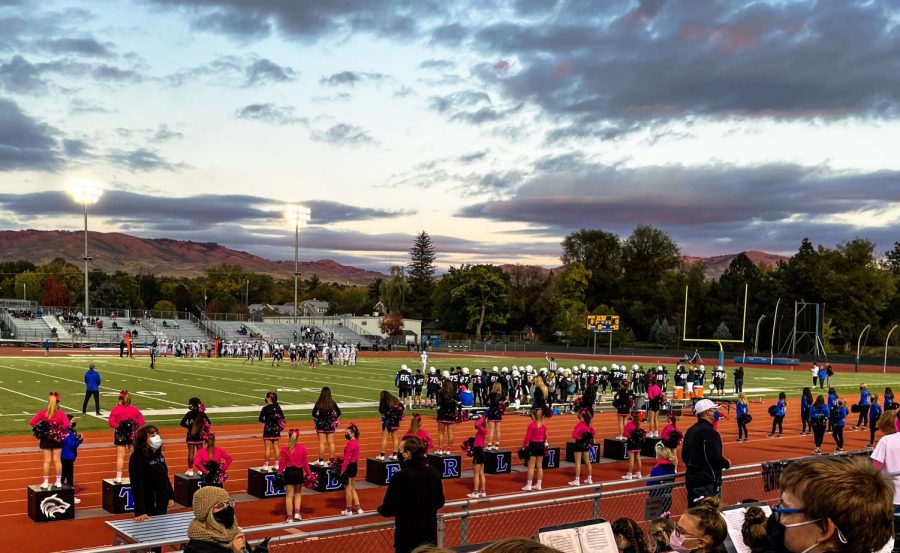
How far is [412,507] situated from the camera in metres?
6.32

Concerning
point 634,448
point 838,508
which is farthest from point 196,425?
point 838,508

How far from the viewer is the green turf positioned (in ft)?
80.7

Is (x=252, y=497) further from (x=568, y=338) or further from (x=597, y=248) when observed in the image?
(x=597, y=248)

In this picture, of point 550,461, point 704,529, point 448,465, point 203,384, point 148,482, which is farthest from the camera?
point 203,384

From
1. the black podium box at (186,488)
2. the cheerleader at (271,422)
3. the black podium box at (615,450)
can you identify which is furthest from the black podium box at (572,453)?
the black podium box at (186,488)

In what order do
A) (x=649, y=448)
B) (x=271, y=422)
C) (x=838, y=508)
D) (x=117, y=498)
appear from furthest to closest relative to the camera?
(x=649, y=448) → (x=271, y=422) → (x=117, y=498) → (x=838, y=508)

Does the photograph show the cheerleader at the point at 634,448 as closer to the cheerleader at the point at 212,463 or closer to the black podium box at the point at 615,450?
the black podium box at the point at 615,450

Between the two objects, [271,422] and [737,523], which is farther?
[271,422]

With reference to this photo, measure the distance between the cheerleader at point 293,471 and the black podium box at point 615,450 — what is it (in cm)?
948

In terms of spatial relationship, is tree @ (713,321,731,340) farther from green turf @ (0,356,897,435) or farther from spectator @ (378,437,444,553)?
spectator @ (378,437,444,553)

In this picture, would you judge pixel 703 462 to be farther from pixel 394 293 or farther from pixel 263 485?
pixel 394 293

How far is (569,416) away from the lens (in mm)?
26469

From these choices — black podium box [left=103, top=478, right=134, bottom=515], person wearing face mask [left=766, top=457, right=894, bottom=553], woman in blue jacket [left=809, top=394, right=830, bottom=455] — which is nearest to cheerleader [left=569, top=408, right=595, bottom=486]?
woman in blue jacket [left=809, top=394, right=830, bottom=455]

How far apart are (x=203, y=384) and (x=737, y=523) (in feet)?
101
